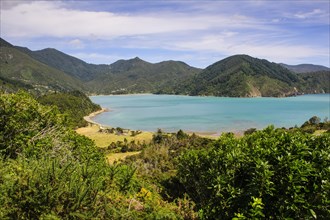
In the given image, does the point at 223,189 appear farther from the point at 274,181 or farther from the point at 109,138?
the point at 109,138

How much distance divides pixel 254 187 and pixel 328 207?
7.52ft

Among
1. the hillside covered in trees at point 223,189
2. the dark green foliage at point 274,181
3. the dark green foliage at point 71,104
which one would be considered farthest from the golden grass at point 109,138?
the dark green foliage at point 274,181

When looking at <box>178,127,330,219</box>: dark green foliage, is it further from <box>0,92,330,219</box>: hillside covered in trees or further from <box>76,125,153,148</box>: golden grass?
<box>76,125,153,148</box>: golden grass

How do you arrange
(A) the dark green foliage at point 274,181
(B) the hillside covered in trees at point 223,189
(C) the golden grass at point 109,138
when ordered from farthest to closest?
1. (C) the golden grass at point 109,138
2. (A) the dark green foliage at point 274,181
3. (B) the hillside covered in trees at point 223,189

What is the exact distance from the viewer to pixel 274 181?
10.0 metres

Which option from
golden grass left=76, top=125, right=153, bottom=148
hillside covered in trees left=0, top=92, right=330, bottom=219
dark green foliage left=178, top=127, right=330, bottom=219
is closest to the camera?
hillside covered in trees left=0, top=92, right=330, bottom=219

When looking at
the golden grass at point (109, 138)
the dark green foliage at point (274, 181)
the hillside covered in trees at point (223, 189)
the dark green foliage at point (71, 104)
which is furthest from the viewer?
the dark green foliage at point (71, 104)

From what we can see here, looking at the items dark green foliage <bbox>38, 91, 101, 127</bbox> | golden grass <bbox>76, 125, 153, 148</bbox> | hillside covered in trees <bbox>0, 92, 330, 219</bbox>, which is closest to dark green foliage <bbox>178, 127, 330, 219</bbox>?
hillside covered in trees <bbox>0, 92, 330, 219</bbox>

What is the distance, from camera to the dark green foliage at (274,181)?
31.1 feet

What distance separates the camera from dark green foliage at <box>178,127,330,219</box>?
9.49m

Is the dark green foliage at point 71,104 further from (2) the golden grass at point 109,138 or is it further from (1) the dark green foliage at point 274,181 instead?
(1) the dark green foliage at point 274,181

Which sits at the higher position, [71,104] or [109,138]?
Result: [71,104]

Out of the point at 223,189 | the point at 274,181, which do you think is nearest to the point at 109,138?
the point at 223,189

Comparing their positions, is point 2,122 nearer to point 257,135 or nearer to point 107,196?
point 107,196
